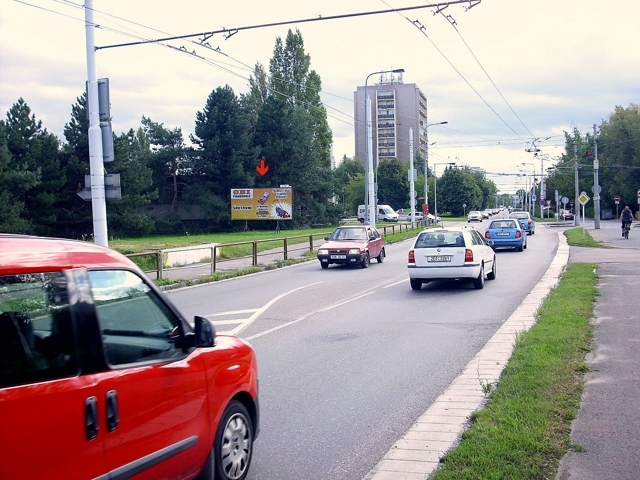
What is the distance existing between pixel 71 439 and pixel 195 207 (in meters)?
62.7

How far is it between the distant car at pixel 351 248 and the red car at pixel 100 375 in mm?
20294

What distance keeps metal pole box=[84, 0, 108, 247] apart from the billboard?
1346 inches

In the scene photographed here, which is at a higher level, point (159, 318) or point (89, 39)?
point (89, 39)

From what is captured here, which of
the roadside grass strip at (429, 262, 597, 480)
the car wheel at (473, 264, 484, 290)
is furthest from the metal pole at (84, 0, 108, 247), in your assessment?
the roadside grass strip at (429, 262, 597, 480)

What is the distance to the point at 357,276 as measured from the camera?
2194 cm

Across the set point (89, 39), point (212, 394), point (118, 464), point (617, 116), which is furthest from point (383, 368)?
point (617, 116)

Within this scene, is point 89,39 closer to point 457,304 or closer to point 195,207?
point 457,304

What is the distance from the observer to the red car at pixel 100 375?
3143mm

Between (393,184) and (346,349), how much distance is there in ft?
366

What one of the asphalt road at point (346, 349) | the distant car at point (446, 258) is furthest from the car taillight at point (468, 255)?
the asphalt road at point (346, 349)

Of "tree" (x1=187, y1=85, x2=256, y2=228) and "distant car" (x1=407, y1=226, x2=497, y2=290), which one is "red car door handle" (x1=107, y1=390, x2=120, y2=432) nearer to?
"distant car" (x1=407, y1=226, x2=497, y2=290)

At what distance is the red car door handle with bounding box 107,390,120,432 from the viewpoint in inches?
139

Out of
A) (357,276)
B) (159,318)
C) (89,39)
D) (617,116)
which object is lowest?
(357,276)

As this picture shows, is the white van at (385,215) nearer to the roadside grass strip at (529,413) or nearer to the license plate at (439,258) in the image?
the license plate at (439,258)
